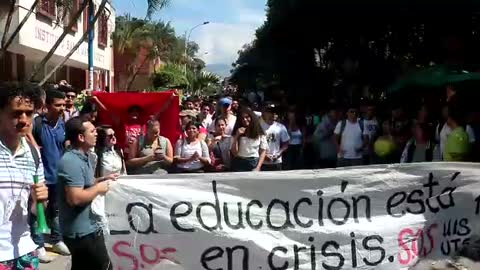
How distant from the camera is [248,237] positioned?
17.4ft

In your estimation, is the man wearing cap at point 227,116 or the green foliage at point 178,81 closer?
the man wearing cap at point 227,116

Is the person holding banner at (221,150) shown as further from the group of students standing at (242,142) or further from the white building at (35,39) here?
the white building at (35,39)

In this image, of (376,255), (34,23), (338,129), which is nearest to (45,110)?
(376,255)

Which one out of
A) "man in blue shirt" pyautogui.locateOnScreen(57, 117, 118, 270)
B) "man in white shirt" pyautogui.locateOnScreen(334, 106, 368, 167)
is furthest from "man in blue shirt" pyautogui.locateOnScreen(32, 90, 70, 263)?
"man in white shirt" pyautogui.locateOnScreen(334, 106, 368, 167)

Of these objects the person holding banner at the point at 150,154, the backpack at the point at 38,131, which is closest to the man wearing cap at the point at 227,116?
the person holding banner at the point at 150,154

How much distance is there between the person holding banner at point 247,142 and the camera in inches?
381

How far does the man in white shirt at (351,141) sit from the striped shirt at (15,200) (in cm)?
813

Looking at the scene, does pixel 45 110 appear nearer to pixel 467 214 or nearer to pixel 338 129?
pixel 467 214

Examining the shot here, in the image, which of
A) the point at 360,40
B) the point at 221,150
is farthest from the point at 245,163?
the point at 360,40

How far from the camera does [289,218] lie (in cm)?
541

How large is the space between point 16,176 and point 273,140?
24.4 ft

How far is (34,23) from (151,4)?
8606 millimetres

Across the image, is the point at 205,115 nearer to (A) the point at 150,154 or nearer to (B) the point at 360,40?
(A) the point at 150,154

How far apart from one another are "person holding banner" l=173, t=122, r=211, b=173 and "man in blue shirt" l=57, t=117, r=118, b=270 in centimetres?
435
